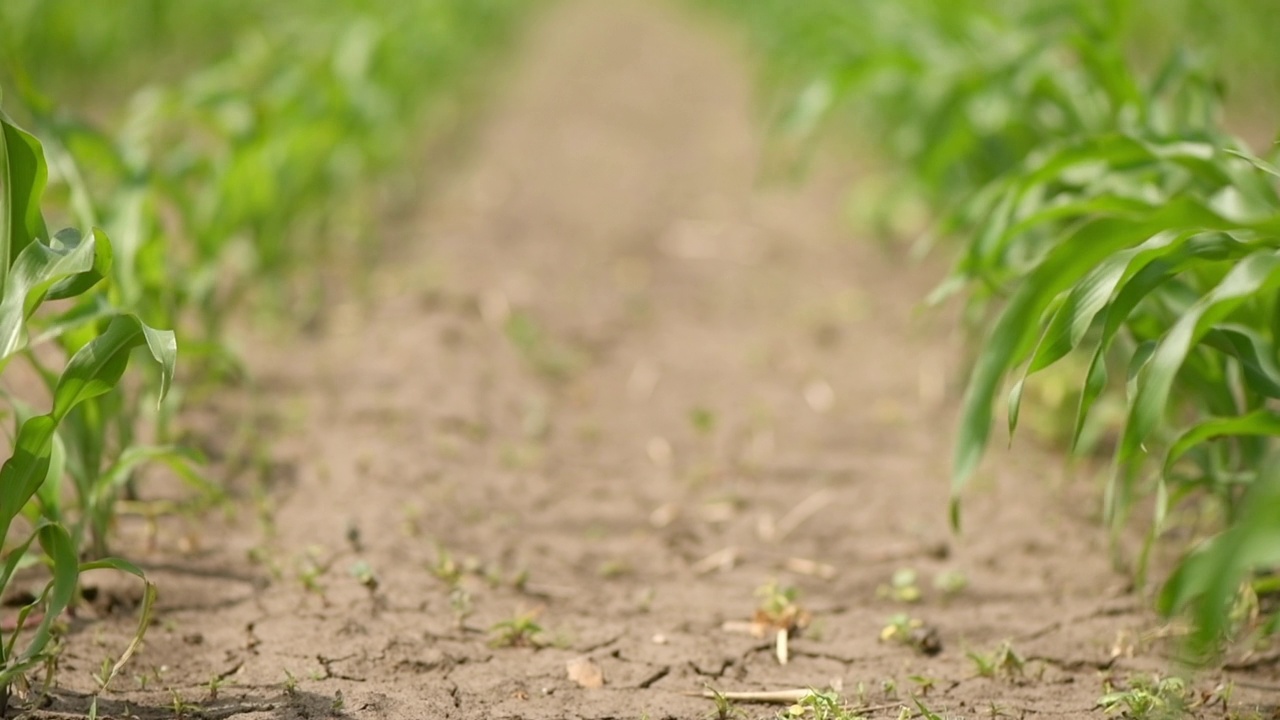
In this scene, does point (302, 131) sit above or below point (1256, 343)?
above

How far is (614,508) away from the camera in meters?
2.27

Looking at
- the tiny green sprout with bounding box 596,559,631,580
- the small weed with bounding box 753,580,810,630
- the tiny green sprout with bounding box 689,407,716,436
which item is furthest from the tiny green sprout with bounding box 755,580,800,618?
the tiny green sprout with bounding box 689,407,716,436

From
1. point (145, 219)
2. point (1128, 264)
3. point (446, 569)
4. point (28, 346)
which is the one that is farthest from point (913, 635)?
point (145, 219)

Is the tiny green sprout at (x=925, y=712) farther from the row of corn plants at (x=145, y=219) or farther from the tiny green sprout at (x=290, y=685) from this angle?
the row of corn plants at (x=145, y=219)

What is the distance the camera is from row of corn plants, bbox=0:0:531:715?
4.51ft

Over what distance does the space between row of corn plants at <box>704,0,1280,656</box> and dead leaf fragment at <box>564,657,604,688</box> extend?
0.58 m

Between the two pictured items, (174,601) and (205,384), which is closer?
Result: (174,601)

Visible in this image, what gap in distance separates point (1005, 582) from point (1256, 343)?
Result: 62cm

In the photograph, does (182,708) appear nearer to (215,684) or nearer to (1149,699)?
(215,684)

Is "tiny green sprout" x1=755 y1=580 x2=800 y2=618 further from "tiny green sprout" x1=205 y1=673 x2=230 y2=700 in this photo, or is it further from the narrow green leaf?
"tiny green sprout" x1=205 y1=673 x2=230 y2=700

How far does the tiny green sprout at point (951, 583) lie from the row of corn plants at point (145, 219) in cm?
124

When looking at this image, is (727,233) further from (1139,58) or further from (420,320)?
(1139,58)

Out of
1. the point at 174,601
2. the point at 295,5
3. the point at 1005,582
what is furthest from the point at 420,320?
the point at 295,5

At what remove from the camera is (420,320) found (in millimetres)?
2990
